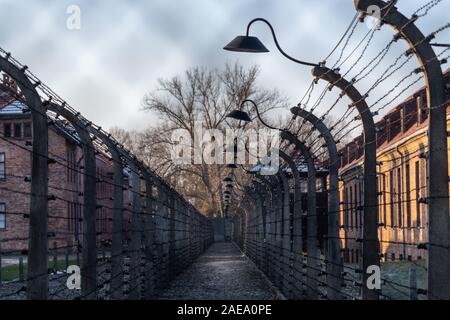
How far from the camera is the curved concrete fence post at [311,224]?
10.3 meters

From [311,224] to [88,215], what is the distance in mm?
3275

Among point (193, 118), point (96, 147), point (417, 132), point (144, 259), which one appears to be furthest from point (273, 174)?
point (193, 118)

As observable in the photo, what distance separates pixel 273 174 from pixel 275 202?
1.33 meters

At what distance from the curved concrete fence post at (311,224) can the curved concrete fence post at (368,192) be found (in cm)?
251

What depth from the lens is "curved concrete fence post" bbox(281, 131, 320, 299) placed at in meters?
10.3

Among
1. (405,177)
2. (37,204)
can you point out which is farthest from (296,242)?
(405,177)

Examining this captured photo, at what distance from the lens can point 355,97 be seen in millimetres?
7562

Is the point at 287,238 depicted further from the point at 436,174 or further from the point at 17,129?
the point at 17,129

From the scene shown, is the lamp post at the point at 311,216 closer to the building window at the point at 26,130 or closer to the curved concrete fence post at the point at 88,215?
the curved concrete fence post at the point at 88,215

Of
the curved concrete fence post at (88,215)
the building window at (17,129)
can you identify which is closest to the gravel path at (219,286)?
the curved concrete fence post at (88,215)

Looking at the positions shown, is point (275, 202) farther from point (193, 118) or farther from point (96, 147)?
point (193, 118)

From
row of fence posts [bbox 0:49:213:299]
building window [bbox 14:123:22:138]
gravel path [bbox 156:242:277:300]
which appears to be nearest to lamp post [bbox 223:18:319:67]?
row of fence posts [bbox 0:49:213:299]

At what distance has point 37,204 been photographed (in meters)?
6.27
